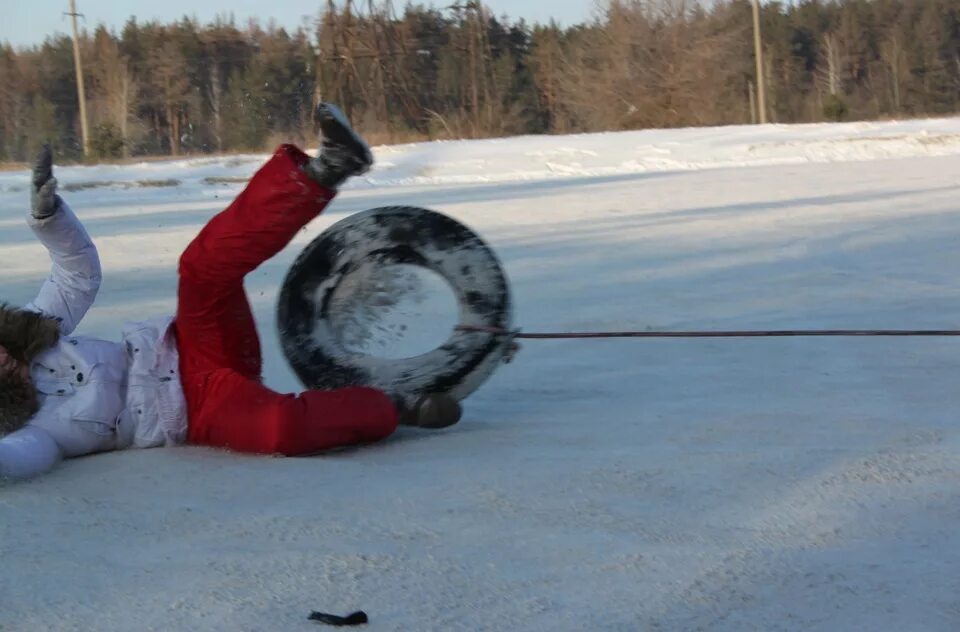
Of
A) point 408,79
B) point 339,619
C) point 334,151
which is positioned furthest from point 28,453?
point 408,79

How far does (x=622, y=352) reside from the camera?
4.51m

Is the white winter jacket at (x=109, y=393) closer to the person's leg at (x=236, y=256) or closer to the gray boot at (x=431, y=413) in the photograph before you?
the person's leg at (x=236, y=256)

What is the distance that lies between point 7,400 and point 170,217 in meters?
8.23

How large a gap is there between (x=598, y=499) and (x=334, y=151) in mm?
1131

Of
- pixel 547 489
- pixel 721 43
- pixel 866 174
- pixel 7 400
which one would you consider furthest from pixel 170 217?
pixel 721 43

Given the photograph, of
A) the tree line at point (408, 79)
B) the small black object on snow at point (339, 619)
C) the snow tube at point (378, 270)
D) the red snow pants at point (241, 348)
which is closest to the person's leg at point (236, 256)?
the red snow pants at point (241, 348)

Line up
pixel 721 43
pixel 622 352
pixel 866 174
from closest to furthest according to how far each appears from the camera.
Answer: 1. pixel 622 352
2. pixel 866 174
3. pixel 721 43

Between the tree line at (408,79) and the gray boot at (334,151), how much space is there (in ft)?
86.9

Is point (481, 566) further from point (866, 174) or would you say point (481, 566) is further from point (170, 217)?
point (866, 174)

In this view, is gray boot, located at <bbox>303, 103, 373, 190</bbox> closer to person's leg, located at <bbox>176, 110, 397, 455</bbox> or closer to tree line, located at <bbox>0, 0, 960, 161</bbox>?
person's leg, located at <bbox>176, 110, 397, 455</bbox>

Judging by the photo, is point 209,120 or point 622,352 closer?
point 622,352

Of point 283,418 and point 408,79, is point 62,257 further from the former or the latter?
point 408,79

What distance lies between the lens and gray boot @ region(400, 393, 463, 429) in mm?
3250

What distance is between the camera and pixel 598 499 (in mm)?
2500
